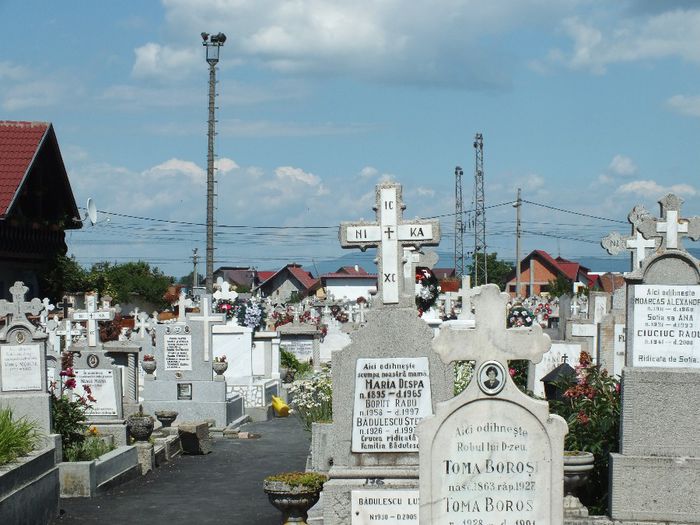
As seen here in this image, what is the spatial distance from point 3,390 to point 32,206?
2744 centimetres

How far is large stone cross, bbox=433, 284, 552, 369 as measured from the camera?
831 centimetres

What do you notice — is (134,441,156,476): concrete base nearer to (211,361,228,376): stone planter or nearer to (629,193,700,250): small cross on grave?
(211,361,228,376): stone planter

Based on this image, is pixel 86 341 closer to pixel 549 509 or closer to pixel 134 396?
pixel 134 396

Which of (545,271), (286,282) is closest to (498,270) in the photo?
(545,271)

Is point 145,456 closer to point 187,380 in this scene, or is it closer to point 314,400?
point 314,400

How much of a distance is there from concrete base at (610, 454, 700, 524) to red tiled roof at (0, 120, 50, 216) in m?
28.0

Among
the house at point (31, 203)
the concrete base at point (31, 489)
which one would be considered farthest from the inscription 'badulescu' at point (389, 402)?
the house at point (31, 203)

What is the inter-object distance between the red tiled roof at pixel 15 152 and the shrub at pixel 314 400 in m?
22.2

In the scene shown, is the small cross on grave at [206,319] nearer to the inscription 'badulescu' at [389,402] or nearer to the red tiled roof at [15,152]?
the red tiled roof at [15,152]

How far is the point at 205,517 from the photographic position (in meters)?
14.0

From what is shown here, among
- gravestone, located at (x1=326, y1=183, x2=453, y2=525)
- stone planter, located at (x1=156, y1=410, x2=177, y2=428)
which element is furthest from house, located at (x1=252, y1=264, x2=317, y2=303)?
gravestone, located at (x1=326, y1=183, x2=453, y2=525)

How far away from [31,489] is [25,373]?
2.15 meters

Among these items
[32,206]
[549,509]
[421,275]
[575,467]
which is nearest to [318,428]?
[575,467]

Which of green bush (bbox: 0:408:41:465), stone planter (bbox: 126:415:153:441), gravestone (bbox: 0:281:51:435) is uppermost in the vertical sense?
gravestone (bbox: 0:281:51:435)
